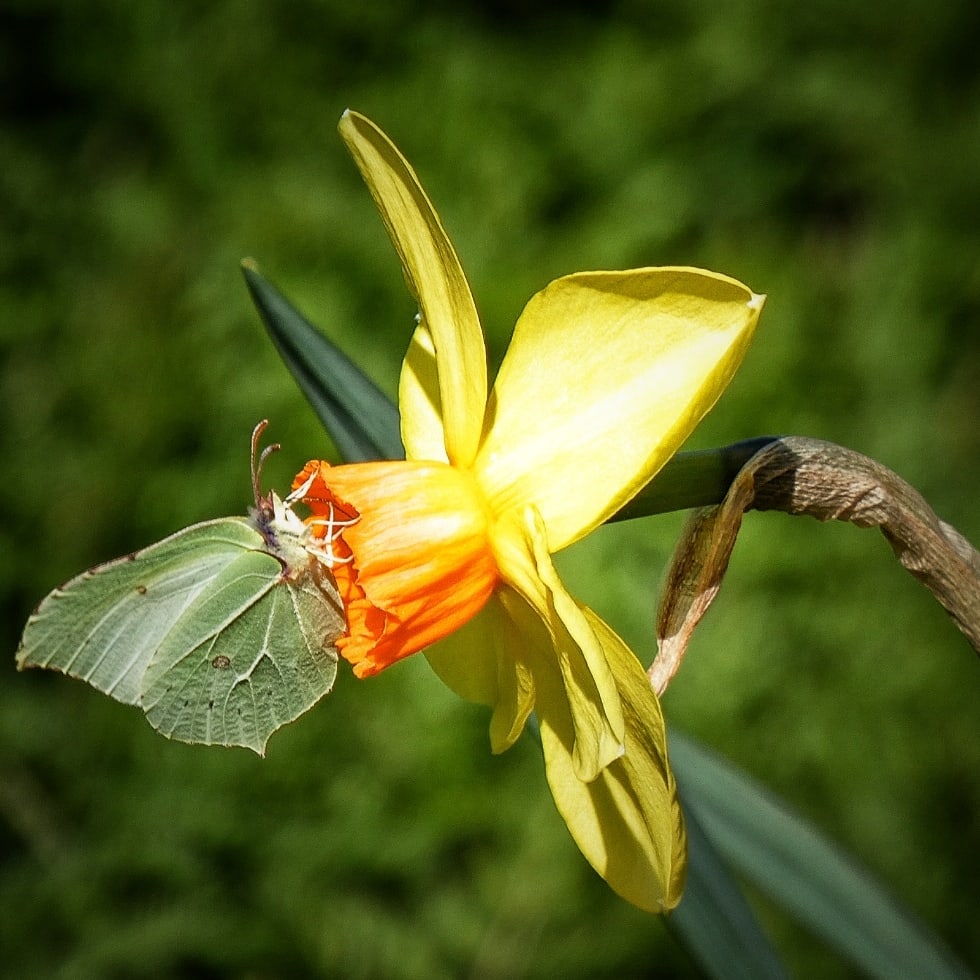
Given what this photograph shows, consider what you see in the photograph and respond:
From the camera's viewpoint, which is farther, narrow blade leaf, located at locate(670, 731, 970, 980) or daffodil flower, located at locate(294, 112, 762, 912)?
narrow blade leaf, located at locate(670, 731, 970, 980)

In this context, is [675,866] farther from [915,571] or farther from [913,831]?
[913,831]

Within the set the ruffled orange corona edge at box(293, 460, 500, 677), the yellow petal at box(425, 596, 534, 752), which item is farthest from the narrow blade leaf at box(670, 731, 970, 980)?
the ruffled orange corona edge at box(293, 460, 500, 677)

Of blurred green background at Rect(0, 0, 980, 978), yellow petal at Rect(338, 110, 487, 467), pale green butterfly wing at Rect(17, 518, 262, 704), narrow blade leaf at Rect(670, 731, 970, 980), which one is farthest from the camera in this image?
blurred green background at Rect(0, 0, 980, 978)

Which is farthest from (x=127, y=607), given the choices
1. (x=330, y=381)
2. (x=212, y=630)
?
(x=330, y=381)

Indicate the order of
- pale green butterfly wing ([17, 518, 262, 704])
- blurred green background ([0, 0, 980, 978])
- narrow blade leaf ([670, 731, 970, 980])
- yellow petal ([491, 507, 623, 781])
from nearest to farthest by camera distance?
yellow petal ([491, 507, 623, 781]), pale green butterfly wing ([17, 518, 262, 704]), narrow blade leaf ([670, 731, 970, 980]), blurred green background ([0, 0, 980, 978])

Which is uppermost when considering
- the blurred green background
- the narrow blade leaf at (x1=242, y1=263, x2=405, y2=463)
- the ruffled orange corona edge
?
the narrow blade leaf at (x1=242, y1=263, x2=405, y2=463)

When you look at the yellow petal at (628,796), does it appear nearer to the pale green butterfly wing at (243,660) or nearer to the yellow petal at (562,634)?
the yellow petal at (562,634)

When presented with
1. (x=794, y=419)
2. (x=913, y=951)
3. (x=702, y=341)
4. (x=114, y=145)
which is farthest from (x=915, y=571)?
(x=114, y=145)

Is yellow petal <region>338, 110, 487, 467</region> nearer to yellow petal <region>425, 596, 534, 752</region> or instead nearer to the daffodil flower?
the daffodil flower
